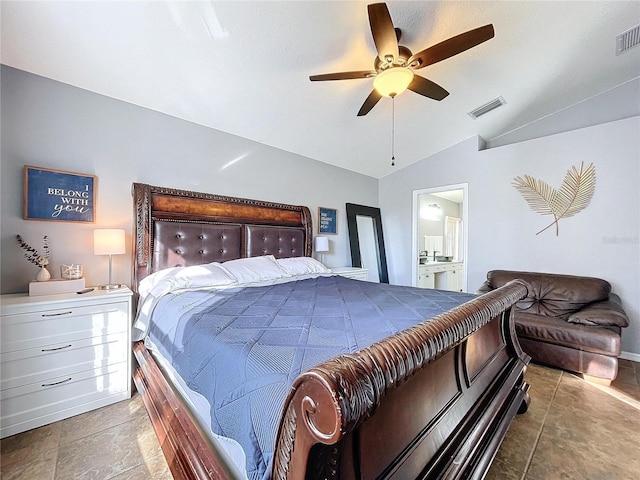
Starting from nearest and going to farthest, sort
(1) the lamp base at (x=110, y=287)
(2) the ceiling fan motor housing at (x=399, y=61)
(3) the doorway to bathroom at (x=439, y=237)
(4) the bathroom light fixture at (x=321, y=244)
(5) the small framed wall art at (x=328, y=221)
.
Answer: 1. (2) the ceiling fan motor housing at (x=399, y=61)
2. (1) the lamp base at (x=110, y=287)
3. (4) the bathroom light fixture at (x=321, y=244)
4. (5) the small framed wall art at (x=328, y=221)
5. (3) the doorway to bathroom at (x=439, y=237)

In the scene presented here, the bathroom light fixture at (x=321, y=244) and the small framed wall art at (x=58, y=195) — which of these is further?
the bathroom light fixture at (x=321, y=244)

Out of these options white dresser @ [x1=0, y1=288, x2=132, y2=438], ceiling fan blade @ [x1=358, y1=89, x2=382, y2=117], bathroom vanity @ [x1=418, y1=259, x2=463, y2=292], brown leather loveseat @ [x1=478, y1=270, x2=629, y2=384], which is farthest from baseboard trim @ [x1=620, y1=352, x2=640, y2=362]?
white dresser @ [x1=0, y1=288, x2=132, y2=438]

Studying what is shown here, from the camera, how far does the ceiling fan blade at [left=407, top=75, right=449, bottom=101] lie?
6.90ft

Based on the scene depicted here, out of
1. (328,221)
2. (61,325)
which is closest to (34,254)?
(61,325)

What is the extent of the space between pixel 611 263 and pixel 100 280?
17.5ft

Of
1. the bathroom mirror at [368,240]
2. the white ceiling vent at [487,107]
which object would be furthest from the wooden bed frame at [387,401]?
the bathroom mirror at [368,240]

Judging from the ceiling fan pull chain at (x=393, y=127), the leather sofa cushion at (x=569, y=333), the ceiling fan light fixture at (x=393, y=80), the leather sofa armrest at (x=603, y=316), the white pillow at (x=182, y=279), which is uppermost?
the ceiling fan pull chain at (x=393, y=127)

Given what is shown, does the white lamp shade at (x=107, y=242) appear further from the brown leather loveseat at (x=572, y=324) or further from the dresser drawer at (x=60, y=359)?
the brown leather loveseat at (x=572, y=324)

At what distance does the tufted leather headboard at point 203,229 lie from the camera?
243cm

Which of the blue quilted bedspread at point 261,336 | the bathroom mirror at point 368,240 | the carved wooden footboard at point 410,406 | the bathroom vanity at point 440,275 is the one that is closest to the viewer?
the carved wooden footboard at point 410,406

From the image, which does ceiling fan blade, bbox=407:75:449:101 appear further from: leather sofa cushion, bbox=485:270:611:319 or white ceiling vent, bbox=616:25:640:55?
leather sofa cushion, bbox=485:270:611:319

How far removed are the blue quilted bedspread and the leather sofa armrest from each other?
151 cm

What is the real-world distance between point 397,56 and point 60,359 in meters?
3.20

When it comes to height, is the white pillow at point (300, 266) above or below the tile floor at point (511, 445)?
above
